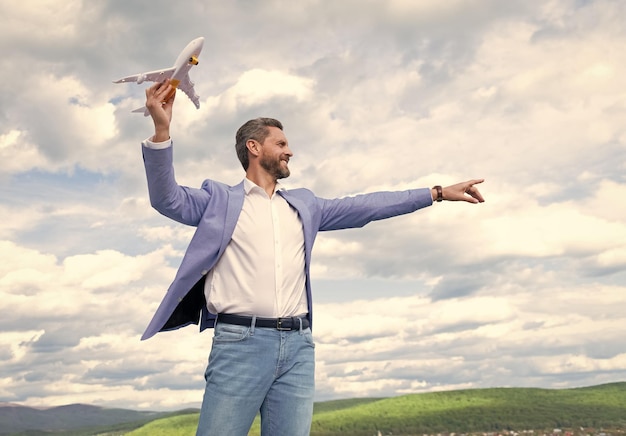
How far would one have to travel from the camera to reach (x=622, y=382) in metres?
32.5

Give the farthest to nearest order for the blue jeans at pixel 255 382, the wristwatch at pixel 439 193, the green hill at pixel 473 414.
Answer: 1. the green hill at pixel 473 414
2. the wristwatch at pixel 439 193
3. the blue jeans at pixel 255 382

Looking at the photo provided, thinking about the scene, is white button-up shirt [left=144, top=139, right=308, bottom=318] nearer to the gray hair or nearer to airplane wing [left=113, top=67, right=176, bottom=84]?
the gray hair

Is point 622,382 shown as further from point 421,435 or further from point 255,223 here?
point 255,223

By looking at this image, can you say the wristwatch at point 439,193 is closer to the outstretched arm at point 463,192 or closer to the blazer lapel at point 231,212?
the outstretched arm at point 463,192

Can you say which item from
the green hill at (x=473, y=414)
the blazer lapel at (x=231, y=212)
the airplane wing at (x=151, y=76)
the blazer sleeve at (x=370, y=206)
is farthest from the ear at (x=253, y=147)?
the green hill at (x=473, y=414)

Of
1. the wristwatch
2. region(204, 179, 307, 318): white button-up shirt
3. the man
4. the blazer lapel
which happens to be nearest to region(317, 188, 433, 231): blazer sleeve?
the wristwatch

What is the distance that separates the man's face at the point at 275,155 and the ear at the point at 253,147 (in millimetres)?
65

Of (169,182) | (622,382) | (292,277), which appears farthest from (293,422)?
(622,382)

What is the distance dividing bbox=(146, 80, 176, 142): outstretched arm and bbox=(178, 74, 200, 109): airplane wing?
63.5 inches

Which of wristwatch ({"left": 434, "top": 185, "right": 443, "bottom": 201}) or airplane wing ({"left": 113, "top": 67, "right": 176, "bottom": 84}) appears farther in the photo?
wristwatch ({"left": 434, "top": 185, "right": 443, "bottom": 201})

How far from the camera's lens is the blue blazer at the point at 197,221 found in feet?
20.3

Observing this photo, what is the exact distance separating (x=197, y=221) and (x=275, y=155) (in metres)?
0.99

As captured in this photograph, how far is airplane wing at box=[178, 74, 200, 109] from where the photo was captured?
7840 mm

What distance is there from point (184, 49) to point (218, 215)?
79.9 inches
